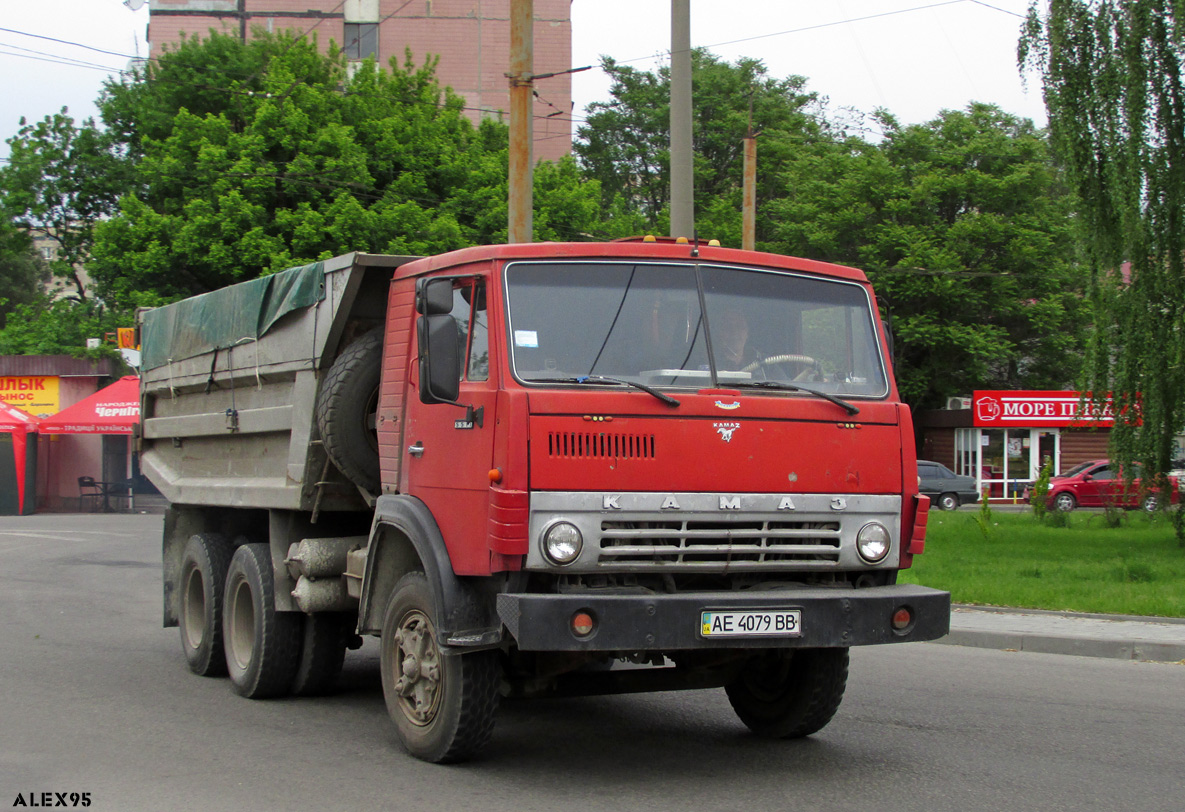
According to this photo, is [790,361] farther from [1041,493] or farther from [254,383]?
[1041,493]

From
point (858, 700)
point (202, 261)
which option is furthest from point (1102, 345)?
point (202, 261)

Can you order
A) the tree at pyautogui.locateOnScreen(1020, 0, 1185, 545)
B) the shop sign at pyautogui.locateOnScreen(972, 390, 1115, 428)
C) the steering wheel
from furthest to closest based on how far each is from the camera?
the shop sign at pyautogui.locateOnScreen(972, 390, 1115, 428) → the tree at pyautogui.locateOnScreen(1020, 0, 1185, 545) → the steering wheel

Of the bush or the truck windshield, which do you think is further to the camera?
the bush

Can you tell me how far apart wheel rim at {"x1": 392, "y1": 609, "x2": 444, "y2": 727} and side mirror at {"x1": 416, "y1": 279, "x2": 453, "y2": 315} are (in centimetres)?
148

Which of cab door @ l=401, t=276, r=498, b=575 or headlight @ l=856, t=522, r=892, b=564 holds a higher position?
cab door @ l=401, t=276, r=498, b=575

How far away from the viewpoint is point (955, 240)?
42.0m

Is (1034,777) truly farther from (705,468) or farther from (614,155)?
(614,155)

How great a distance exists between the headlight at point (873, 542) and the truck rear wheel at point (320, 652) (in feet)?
12.1

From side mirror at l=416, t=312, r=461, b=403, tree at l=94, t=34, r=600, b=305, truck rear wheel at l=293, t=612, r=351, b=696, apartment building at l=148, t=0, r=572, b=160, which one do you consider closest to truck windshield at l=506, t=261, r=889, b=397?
side mirror at l=416, t=312, r=461, b=403

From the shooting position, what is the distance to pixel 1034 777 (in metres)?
5.89

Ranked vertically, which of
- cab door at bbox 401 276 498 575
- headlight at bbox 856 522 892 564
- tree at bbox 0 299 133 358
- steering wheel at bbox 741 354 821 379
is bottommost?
headlight at bbox 856 522 892 564

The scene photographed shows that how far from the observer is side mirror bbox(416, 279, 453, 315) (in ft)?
19.4

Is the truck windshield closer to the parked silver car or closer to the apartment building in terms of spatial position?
the parked silver car

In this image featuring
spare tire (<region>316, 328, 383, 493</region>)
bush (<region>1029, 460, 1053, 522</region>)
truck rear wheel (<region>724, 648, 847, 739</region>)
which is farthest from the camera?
bush (<region>1029, 460, 1053, 522</region>)
